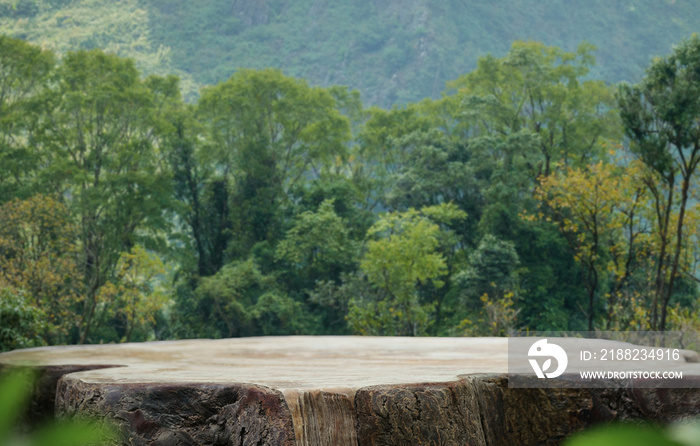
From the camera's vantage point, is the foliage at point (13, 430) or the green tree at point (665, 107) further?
the green tree at point (665, 107)

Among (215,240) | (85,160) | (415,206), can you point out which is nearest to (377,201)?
(415,206)

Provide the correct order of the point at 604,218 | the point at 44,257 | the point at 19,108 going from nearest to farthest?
the point at 44,257 → the point at 604,218 → the point at 19,108

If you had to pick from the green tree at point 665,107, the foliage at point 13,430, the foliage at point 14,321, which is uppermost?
the foliage at point 13,430

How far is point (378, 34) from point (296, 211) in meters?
27.6

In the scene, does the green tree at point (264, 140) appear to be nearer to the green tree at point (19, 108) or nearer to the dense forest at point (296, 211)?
the dense forest at point (296, 211)

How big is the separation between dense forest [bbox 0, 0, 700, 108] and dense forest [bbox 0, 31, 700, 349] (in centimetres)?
1905

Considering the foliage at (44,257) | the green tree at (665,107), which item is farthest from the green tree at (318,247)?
the green tree at (665,107)

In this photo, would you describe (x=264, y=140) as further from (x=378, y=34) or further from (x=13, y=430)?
(x=378, y=34)

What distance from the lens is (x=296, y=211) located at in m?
15.4

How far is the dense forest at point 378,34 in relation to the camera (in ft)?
118

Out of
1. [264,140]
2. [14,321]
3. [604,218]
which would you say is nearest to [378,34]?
[264,140]

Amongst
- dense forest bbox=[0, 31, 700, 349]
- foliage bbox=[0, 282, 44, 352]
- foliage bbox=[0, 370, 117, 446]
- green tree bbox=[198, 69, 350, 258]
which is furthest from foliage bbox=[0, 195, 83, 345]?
foliage bbox=[0, 370, 117, 446]

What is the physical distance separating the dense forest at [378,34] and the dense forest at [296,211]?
1905 centimetres

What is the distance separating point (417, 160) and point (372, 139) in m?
2.93
